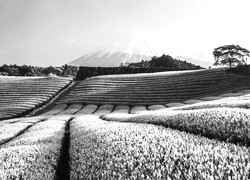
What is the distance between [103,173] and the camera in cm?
590

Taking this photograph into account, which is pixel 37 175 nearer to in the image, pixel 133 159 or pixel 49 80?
pixel 133 159

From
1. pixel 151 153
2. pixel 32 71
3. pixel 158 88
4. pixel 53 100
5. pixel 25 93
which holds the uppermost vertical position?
pixel 32 71

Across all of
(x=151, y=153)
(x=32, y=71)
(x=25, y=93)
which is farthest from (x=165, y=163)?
(x=32, y=71)

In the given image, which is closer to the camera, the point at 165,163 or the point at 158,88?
the point at 165,163

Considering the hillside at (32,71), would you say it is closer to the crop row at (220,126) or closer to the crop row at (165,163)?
the crop row at (220,126)

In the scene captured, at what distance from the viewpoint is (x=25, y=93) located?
72.5 meters

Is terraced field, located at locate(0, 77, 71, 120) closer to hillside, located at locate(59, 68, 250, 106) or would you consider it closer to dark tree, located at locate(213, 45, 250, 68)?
hillside, located at locate(59, 68, 250, 106)

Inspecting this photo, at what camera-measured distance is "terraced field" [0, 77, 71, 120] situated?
5888 cm

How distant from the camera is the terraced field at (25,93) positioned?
58884mm

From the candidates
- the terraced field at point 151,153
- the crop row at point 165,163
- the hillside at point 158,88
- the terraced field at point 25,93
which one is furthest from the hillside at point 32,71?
the crop row at point 165,163

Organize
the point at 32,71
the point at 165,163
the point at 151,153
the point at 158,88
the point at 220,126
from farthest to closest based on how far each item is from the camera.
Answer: the point at 32,71, the point at 158,88, the point at 220,126, the point at 151,153, the point at 165,163

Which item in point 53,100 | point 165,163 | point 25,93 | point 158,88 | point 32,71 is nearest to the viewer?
point 165,163

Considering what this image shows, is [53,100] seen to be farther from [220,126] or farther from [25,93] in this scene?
[220,126]

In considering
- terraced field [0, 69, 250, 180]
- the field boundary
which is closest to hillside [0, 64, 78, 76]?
the field boundary
